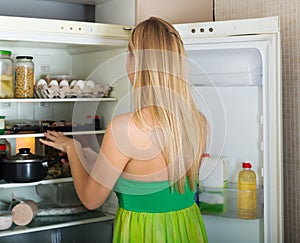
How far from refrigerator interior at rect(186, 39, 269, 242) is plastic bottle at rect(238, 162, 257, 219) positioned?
21mm

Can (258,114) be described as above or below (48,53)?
below

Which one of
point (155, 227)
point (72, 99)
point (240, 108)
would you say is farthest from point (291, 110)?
point (72, 99)

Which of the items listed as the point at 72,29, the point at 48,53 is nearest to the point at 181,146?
the point at 72,29

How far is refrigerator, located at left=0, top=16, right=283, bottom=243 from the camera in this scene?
1771 mm

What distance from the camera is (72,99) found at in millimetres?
1999

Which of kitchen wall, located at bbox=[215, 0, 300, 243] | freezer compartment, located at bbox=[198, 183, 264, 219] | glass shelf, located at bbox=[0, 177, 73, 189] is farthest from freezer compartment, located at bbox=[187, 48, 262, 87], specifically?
glass shelf, located at bbox=[0, 177, 73, 189]

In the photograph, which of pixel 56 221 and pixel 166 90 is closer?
pixel 166 90

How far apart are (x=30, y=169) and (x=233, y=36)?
97 cm

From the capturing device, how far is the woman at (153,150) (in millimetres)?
1530

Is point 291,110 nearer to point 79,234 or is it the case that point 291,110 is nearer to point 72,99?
point 72,99

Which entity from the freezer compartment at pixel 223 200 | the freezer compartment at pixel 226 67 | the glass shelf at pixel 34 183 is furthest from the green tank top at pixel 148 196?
the freezer compartment at pixel 226 67

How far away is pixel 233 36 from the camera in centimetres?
183

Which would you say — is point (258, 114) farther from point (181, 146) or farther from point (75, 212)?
point (75, 212)

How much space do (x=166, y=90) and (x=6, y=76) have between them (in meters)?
0.73
